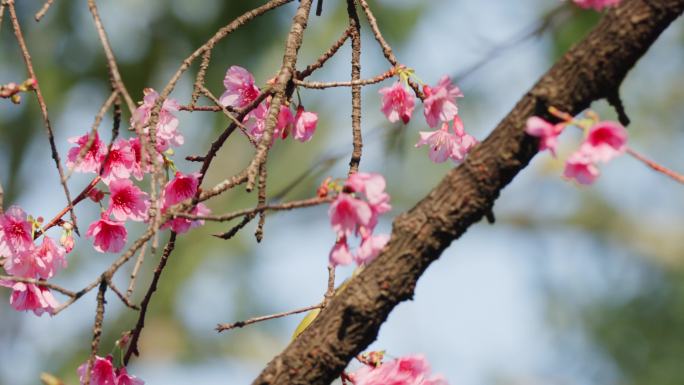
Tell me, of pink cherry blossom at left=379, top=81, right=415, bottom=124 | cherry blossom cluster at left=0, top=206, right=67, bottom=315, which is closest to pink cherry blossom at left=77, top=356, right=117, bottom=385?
cherry blossom cluster at left=0, top=206, right=67, bottom=315

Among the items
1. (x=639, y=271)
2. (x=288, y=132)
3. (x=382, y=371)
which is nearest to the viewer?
(x=382, y=371)

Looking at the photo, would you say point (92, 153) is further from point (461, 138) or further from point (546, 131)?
point (546, 131)

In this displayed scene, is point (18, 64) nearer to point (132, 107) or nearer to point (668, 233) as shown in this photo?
point (668, 233)

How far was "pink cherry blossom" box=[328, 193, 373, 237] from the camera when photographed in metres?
0.85

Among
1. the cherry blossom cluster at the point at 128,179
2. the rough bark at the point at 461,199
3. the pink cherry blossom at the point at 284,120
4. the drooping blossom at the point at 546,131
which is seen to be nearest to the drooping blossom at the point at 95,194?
the cherry blossom cluster at the point at 128,179

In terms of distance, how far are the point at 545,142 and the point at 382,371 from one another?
0.35 m

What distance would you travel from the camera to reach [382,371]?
999 mm

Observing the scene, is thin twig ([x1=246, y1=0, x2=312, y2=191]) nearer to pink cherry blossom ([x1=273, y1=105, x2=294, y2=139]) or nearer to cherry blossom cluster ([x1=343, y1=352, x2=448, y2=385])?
pink cherry blossom ([x1=273, y1=105, x2=294, y2=139])

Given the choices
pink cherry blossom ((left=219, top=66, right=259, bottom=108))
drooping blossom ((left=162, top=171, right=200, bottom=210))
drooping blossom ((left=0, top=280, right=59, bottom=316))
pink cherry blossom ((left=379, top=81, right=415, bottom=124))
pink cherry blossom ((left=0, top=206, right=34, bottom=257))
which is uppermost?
pink cherry blossom ((left=219, top=66, right=259, bottom=108))

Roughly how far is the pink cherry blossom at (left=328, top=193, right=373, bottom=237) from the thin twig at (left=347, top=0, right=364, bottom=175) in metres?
0.14

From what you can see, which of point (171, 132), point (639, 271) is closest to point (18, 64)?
point (639, 271)

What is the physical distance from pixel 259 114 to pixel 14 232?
0.33 metres

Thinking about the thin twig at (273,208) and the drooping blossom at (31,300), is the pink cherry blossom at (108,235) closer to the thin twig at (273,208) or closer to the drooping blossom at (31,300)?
the drooping blossom at (31,300)

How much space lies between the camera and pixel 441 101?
109 centimetres
